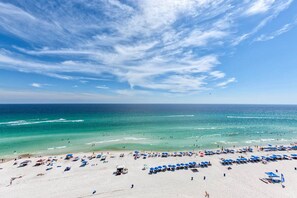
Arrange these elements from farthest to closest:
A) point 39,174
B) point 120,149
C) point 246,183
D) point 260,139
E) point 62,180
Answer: point 260,139 → point 120,149 → point 39,174 → point 62,180 → point 246,183

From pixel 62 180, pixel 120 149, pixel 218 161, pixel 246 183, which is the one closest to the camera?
pixel 246 183

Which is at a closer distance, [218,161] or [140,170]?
[140,170]

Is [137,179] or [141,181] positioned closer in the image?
[141,181]

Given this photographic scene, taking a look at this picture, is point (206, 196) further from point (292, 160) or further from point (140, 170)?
point (292, 160)

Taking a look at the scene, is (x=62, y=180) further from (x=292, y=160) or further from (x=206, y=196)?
(x=292, y=160)

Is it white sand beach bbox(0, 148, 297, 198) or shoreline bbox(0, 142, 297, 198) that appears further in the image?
shoreline bbox(0, 142, 297, 198)

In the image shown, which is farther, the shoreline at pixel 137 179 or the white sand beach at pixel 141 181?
the shoreline at pixel 137 179

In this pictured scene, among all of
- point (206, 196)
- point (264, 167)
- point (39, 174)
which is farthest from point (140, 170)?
point (264, 167)
